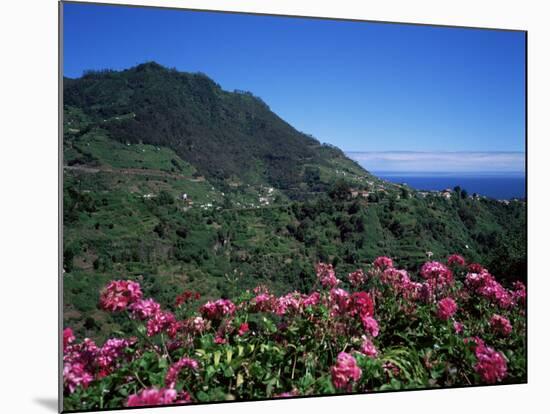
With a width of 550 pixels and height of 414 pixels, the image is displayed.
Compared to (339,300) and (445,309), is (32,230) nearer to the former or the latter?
(339,300)

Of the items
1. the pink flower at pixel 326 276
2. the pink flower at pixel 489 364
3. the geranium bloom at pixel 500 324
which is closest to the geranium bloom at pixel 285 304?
the pink flower at pixel 326 276

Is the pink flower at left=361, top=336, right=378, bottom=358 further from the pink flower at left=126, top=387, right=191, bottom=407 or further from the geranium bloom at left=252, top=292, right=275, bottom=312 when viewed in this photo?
the pink flower at left=126, top=387, right=191, bottom=407

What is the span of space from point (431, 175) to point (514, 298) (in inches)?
43.4

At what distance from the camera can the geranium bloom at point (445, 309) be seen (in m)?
5.11

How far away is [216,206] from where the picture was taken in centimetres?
485

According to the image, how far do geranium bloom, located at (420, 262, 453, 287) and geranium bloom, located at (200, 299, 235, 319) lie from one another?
1.44m

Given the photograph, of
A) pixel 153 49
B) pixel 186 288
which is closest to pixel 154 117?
pixel 153 49

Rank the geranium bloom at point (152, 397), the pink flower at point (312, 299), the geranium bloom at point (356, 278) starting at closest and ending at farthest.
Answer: the geranium bloom at point (152, 397), the pink flower at point (312, 299), the geranium bloom at point (356, 278)

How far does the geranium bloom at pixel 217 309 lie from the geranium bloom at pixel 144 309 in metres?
0.32

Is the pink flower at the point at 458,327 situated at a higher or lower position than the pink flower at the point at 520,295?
lower

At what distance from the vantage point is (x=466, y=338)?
200 inches

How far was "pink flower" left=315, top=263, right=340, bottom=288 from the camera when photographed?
500 centimetres

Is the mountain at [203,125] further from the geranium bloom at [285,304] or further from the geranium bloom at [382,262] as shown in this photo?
the geranium bloom at [285,304]

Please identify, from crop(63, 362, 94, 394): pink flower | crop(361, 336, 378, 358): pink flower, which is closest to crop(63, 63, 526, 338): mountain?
crop(63, 362, 94, 394): pink flower
